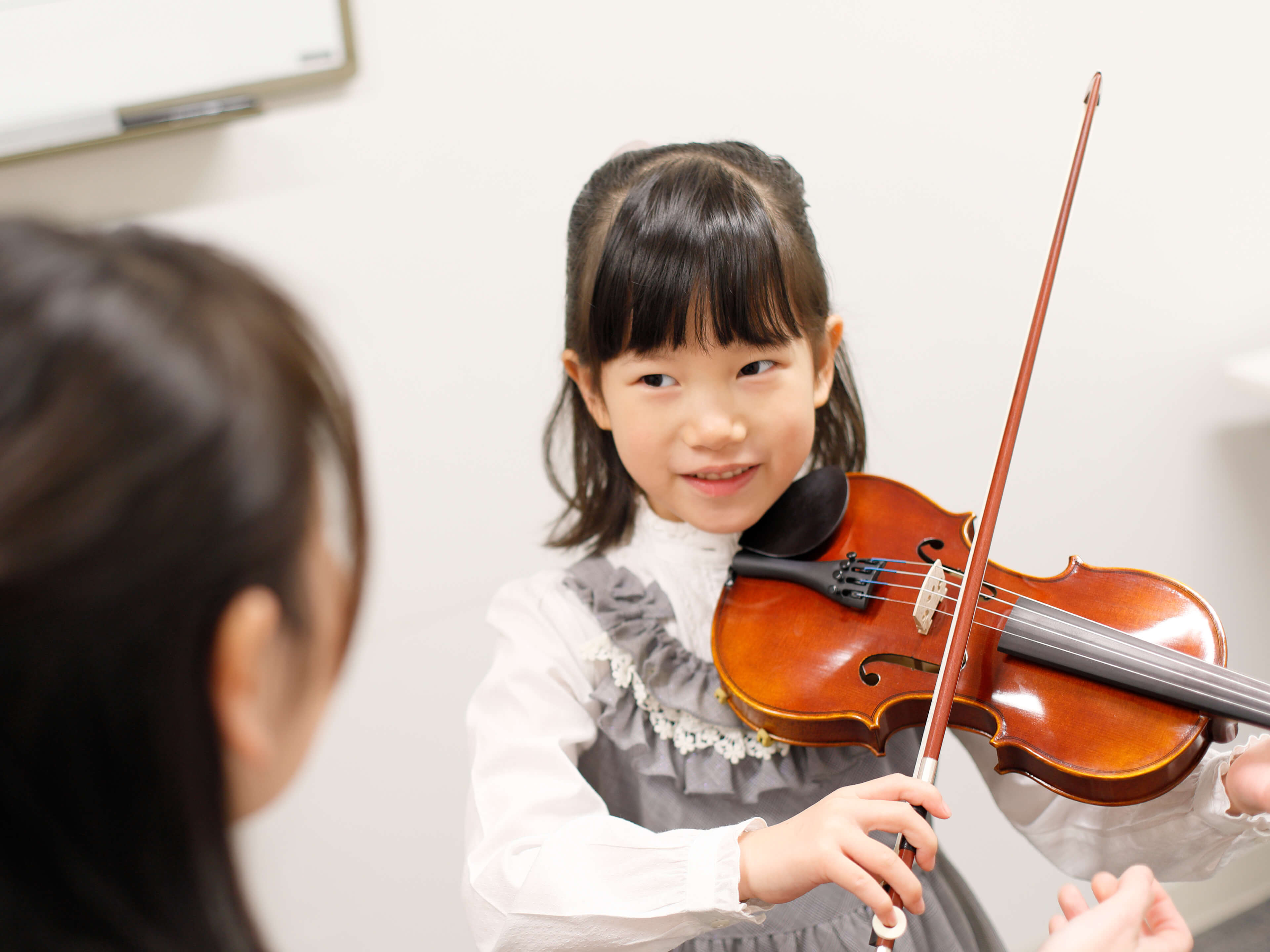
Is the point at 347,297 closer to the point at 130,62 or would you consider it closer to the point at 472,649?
the point at 130,62

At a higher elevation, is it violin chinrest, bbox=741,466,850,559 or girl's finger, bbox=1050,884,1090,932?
violin chinrest, bbox=741,466,850,559

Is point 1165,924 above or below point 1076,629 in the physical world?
below

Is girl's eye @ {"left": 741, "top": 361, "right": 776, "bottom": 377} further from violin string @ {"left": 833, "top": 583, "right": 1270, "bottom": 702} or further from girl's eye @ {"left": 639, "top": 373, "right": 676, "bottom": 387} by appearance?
violin string @ {"left": 833, "top": 583, "right": 1270, "bottom": 702}

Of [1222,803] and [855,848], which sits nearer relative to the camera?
[855,848]

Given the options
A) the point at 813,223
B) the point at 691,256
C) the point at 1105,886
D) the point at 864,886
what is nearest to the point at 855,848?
the point at 864,886

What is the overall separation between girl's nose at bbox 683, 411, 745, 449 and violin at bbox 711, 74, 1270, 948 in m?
0.12

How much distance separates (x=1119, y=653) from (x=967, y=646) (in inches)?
3.6

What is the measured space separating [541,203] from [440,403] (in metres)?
0.23

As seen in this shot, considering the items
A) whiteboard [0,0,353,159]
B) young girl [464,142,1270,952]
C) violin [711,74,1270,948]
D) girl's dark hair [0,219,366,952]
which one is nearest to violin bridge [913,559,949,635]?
violin [711,74,1270,948]

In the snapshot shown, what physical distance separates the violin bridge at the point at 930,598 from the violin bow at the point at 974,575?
1 cm

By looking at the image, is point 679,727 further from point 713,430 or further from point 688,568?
point 713,430

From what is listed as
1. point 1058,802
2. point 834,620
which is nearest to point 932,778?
point 834,620

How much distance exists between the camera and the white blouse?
56cm

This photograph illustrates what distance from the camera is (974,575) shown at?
2.00 ft
